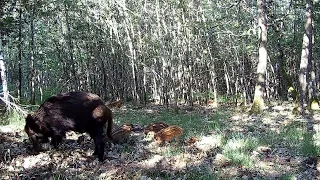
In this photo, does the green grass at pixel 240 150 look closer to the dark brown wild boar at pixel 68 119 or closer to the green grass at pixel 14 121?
the dark brown wild boar at pixel 68 119

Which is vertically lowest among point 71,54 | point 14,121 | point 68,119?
point 14,121

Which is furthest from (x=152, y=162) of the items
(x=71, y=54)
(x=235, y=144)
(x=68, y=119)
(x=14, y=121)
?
(x=71, y=54)

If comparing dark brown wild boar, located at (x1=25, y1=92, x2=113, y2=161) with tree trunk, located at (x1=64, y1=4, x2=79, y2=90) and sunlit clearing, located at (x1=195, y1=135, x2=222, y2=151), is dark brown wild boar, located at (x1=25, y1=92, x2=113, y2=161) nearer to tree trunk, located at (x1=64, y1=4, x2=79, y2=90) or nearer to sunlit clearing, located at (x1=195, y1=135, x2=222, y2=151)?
sunlit clearing, located at (x1=195, y1=135, x2=222, y2=151)

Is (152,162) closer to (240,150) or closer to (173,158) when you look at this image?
(173,158)

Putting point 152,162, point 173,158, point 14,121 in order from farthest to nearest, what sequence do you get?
point 14,121 → point 173,158 → point 152,162

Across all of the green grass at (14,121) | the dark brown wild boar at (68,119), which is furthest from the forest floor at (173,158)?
the green grass at (14,121)

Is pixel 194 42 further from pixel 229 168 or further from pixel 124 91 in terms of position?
pixel 229 168

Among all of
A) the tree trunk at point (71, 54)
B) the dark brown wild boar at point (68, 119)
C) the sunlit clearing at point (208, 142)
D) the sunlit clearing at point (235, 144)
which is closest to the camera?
the dark brown wild boar at point (68, 119)

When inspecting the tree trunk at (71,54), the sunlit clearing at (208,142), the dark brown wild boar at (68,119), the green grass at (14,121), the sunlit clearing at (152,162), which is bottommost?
the sunlit clearing at (152,162)

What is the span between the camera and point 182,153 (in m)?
7.90

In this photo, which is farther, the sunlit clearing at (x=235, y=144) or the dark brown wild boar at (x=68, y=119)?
the sunlit clearing at (x=235, y=144)

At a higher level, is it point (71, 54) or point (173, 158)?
point (71, 54)

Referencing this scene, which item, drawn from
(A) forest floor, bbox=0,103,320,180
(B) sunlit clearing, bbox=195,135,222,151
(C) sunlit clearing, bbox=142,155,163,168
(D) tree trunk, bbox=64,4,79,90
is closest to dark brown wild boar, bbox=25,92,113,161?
(A) forest floor, bbox=0,103,320,180

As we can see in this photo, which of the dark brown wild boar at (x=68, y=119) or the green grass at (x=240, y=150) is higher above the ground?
the dark brown wild boar at (x=68, y=119)
